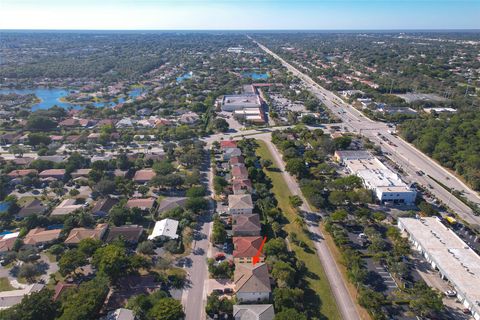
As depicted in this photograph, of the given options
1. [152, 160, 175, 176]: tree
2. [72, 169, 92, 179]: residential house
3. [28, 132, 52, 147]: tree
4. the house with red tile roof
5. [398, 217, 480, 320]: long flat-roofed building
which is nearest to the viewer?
[398, 217, 480, 320]: long flat-roofed building

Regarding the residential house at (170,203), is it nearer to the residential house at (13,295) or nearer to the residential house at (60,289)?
the residential house at (60,289)

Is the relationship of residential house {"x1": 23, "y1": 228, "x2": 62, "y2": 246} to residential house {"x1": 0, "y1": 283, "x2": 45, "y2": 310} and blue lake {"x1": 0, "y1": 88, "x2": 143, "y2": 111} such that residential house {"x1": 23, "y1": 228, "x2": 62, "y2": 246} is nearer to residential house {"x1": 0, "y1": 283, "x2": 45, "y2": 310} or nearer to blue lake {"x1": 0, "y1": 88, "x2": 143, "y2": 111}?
residential house {"x1": 0, "y1": 283, "x2": 45, "y2": 310}

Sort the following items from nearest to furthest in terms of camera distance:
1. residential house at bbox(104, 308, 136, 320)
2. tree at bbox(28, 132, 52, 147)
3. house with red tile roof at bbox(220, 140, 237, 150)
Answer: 1. residential house at bbox(104, 308, 136, 320)
2. house with red tile roof at bbox(220, 140, 237, 150)
3. tree at bbox(28, 132, 52, 147)

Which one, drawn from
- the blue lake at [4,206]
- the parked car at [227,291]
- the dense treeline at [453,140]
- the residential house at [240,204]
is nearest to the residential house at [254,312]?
the parked car at [227,291]

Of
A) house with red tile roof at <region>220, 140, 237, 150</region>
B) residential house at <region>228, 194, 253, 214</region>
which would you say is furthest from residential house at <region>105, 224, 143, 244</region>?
house with red tile roof at <region>220, 140, 237, 150</region>

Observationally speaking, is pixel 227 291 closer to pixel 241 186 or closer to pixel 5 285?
pixel 241 186

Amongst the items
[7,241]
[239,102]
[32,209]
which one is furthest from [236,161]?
[239,102]

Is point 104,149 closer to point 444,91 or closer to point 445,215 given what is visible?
point 445,215
